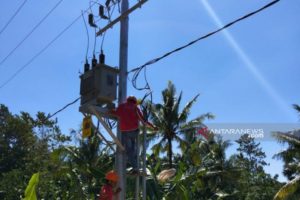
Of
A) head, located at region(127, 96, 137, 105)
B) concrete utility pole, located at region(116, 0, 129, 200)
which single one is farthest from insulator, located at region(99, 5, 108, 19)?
head, located at region(127, 96, 137, 105)

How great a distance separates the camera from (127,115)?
809 centimetres

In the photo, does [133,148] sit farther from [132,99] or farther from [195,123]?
[195,123]

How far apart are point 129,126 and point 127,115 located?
0.20 m

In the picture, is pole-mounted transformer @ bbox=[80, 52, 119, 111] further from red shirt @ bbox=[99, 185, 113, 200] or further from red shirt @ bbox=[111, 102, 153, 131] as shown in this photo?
red shirt @ bbox=[99, 185, 113, 200]

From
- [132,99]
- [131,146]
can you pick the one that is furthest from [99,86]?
[131,146]

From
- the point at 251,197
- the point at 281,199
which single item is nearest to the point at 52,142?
the point at 251,197

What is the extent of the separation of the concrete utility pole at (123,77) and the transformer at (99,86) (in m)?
0.14

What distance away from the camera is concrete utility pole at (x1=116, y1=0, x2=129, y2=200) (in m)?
7.70

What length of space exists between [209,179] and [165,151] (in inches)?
271

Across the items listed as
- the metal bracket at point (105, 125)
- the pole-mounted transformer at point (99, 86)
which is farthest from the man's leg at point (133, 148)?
the pole-mounted transformer at point (99, 86)

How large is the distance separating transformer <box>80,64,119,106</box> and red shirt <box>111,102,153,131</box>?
0.31 metres

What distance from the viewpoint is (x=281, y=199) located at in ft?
76.1

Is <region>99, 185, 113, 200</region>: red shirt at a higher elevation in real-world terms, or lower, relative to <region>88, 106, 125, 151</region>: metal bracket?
lower

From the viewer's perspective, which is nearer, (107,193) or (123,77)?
(107,193)
